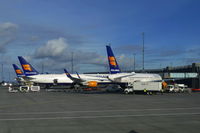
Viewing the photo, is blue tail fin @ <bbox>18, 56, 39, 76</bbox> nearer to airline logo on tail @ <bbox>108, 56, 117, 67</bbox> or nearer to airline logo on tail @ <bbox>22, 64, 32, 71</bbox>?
airline logo on tail @ <bbox>22, 64, 32, 71</bbox>

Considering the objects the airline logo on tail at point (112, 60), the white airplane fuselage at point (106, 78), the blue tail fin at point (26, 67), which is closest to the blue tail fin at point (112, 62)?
the airline logo on tail at point (112, 60)

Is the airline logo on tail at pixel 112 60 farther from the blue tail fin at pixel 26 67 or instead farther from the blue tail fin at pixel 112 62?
the blue tail fin at pixel 26 67

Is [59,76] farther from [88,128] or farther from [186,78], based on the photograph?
[88,128]

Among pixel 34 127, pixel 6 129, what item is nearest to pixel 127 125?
pixel 34 127

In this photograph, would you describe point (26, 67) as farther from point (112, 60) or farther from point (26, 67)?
point (112, 60)

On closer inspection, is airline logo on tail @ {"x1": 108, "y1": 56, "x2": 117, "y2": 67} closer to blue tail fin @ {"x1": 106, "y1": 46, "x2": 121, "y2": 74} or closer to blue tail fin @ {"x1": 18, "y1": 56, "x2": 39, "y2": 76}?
blue tail fin @ {"x1": 106, "y1": 46, "x2": 121, "y2": 74}

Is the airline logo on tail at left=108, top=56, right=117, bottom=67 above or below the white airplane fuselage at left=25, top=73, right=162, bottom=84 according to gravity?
above

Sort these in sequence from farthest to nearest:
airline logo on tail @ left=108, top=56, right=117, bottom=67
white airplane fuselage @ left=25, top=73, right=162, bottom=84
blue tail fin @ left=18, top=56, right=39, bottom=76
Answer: blue tail fin @ left=18, top=56, right=39, bottom=76 < airline logo on tail @ left=108, top=56, right=117, bottom=67 < white airplane fuselage @ left=25, top=73, right=162, bottom=84

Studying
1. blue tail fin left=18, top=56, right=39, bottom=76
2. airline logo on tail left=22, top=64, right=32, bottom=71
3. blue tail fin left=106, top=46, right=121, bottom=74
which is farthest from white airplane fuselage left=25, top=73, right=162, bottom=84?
airline logo on tail left=22, top=64, right=32, bottom=71

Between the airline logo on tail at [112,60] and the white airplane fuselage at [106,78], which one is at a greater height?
the airline logo on tail at [112,60]

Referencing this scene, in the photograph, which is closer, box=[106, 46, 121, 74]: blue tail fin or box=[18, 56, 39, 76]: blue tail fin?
box=[106, 46, 121, 74]: blue tail fin

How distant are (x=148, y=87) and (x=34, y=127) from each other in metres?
34.0

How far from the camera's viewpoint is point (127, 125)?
44.8 ft

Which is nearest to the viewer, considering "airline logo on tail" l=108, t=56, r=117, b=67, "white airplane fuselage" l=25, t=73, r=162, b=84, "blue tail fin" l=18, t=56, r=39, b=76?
"white airplane fuselage" l=25, t=73, r=162, b=84
